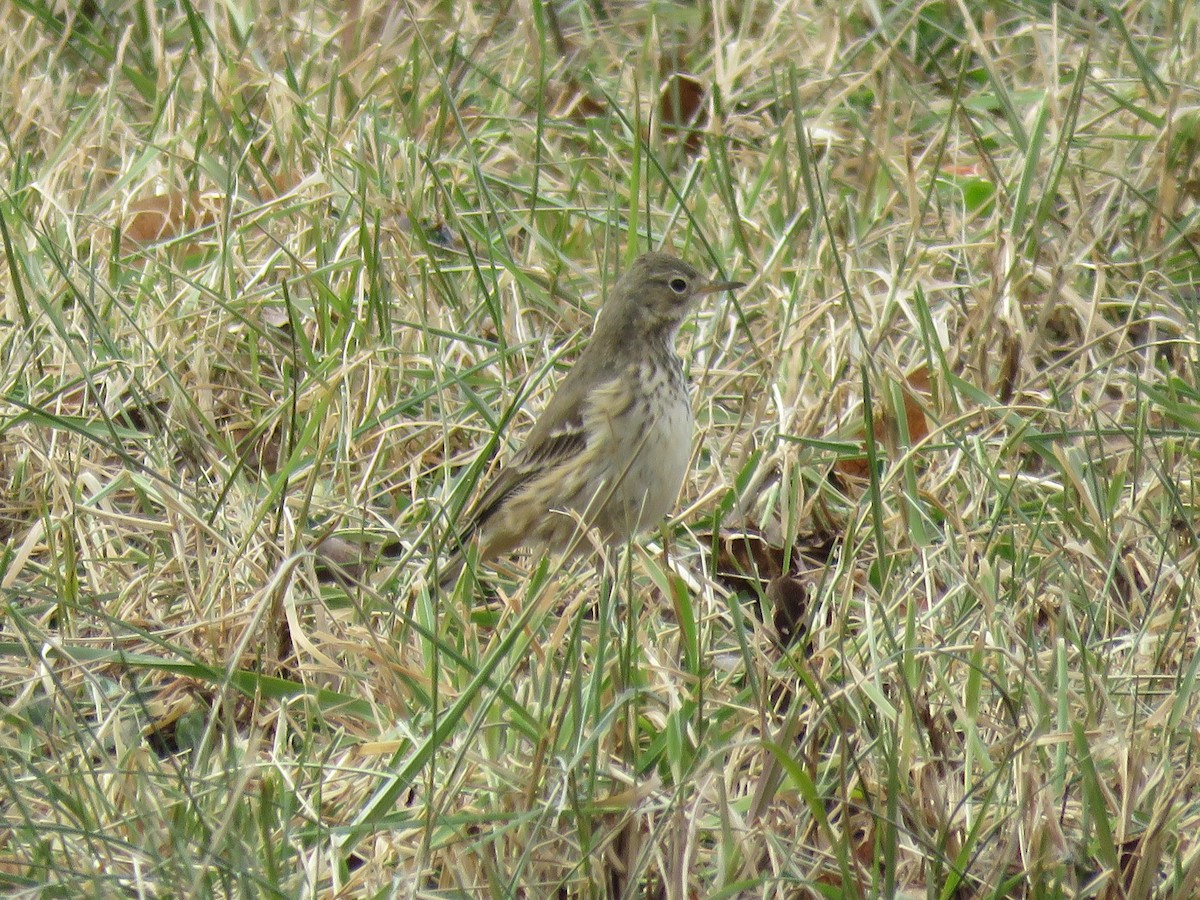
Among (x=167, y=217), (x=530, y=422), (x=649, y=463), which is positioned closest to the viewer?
(x=649, y=463)

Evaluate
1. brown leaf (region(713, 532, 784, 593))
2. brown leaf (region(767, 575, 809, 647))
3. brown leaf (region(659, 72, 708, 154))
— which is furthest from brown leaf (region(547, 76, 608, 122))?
brown leaf (region(767, 575, 809, 647))

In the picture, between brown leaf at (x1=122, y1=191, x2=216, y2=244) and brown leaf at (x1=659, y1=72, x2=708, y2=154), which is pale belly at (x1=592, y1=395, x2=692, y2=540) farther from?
brown leaf at (x1=659, y1=72, x2=708, y2=154)

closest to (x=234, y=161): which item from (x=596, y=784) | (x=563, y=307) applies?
(x=563, y=307)

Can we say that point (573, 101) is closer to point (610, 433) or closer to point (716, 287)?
point (716, 287)

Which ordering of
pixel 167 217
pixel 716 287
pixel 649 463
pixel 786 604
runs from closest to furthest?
pixel 786 604
pixel 649 463
pixel 716 287
pixel 167 217

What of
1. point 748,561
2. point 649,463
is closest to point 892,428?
point 748,561

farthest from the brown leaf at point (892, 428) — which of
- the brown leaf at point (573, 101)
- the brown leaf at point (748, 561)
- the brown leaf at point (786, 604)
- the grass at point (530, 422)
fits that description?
the brown leaf at point (573, 101)
